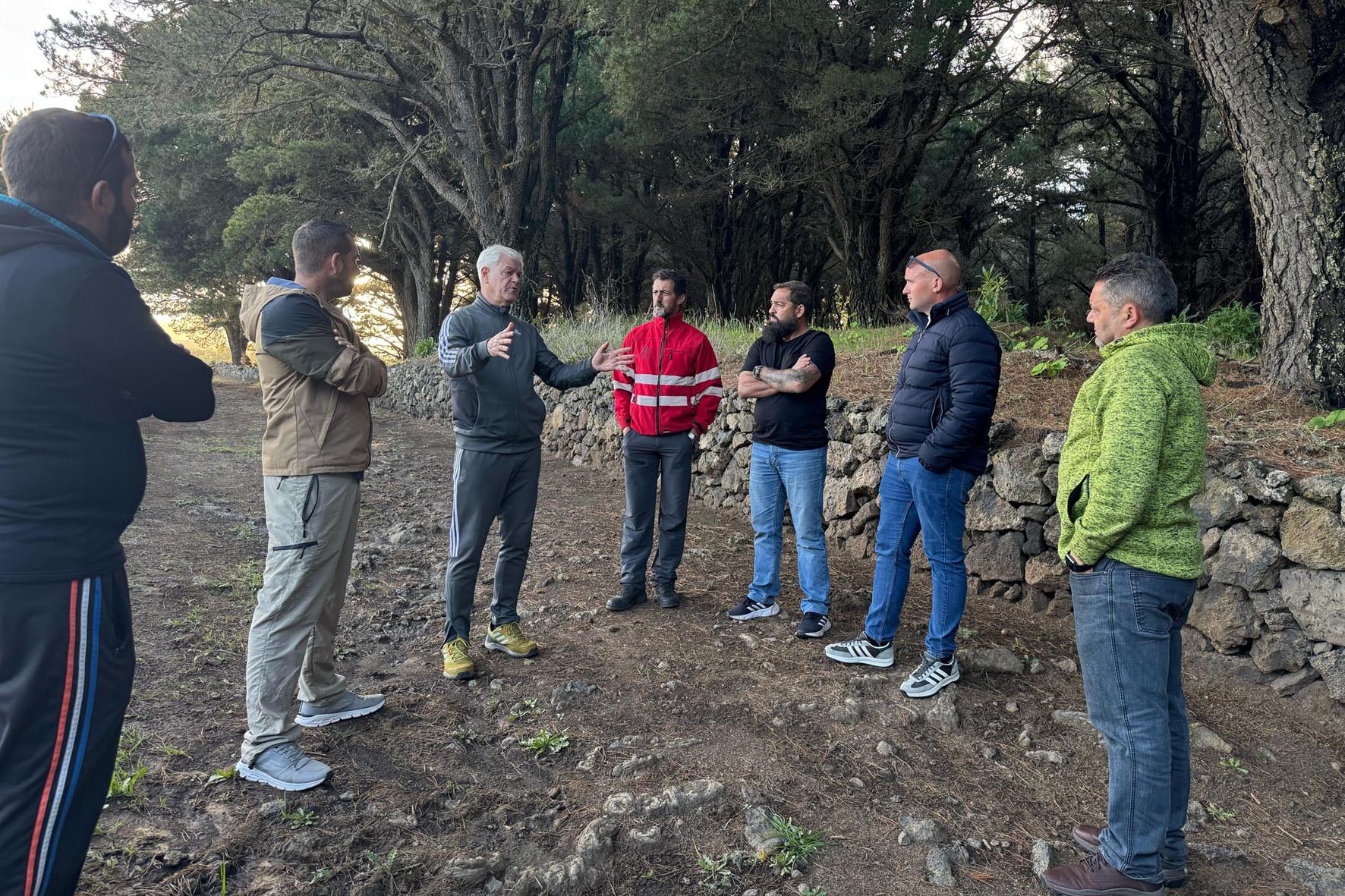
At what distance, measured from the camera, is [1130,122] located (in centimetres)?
1392

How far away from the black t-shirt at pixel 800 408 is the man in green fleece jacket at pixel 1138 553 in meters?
2.12

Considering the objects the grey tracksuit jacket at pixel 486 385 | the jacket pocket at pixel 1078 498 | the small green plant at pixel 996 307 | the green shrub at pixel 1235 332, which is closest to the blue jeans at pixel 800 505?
the grey tracksuit jacket at pixel 486 385

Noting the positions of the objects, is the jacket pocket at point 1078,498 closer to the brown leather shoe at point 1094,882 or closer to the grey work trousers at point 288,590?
the brown leather shoe at point 1094,882

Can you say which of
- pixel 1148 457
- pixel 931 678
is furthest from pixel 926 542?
pixel 1148 457

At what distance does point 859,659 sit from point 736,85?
10701mm

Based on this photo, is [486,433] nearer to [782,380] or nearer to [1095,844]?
[782,380]

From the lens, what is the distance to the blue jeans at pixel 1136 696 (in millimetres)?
2396

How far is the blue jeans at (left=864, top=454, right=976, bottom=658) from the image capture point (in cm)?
376

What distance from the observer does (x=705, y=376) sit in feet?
16.6

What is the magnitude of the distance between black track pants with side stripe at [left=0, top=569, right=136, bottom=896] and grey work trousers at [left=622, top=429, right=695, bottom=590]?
10.9 ft

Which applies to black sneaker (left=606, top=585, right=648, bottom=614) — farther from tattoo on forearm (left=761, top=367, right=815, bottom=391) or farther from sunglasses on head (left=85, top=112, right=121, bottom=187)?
sunglasses on head (left=85, top=112, right=121, bottom=187)

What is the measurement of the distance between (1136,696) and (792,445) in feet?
8.03

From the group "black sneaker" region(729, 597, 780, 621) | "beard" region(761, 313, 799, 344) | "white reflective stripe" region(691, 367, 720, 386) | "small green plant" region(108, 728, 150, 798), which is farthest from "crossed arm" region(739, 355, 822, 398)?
"small green plant" region(108, 728, 150, 798)

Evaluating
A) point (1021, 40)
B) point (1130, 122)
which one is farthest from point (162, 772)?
point (1130, 122)
